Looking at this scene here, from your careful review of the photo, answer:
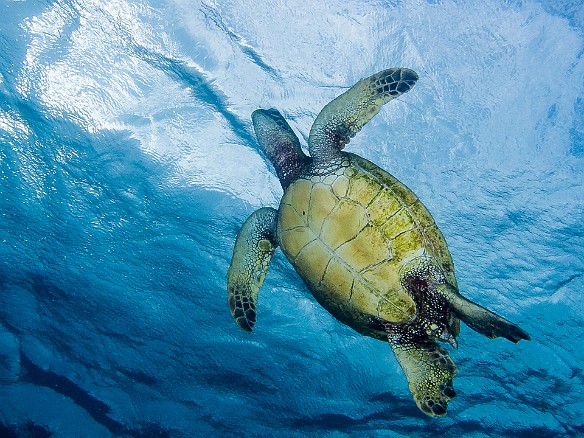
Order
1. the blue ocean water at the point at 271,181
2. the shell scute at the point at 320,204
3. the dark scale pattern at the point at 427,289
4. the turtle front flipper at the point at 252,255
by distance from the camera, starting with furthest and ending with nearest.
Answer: the blue ocean water at the point at 271,181
the turtle front flipper at the point at 252,255
the shell scute at the point at 320,204
the dark scale pattern at the point at 427,289

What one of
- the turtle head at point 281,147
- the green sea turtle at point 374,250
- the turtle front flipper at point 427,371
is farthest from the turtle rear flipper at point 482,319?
the turtle head at point 281,147

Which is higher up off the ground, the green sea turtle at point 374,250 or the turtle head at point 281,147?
the turtle head at point 281,147

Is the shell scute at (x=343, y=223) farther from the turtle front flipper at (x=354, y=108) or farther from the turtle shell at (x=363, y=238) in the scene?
the turtle front flipper at (x=354, y=108)

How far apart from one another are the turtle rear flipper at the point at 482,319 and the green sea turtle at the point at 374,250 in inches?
0.7

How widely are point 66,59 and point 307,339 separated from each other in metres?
11.2

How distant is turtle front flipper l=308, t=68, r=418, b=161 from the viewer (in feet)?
17.7

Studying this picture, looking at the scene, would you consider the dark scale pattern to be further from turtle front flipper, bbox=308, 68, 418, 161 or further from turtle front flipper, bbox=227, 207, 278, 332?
turtle front flipper, bbox=227, 207, 278, 332

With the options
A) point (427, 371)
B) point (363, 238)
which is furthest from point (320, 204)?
point (427, 371)

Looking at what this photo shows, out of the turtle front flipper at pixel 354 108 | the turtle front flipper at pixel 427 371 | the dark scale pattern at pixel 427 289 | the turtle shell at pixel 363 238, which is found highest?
the turtle front flipper at pixel 354 108

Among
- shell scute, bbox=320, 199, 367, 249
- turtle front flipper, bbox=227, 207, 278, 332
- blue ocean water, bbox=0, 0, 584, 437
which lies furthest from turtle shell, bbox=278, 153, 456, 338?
blue ocean water, bbox=0, 0, 584, 437

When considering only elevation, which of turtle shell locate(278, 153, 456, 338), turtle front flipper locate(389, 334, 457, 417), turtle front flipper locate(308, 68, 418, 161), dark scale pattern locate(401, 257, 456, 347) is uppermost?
turtle front flipper locate(308, 68, 418, 161)

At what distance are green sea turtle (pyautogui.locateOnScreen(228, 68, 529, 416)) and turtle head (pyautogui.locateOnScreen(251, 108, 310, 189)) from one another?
0.20 metres

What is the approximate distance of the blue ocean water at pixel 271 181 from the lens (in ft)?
22.4

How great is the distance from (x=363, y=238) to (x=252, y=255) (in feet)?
7.21
